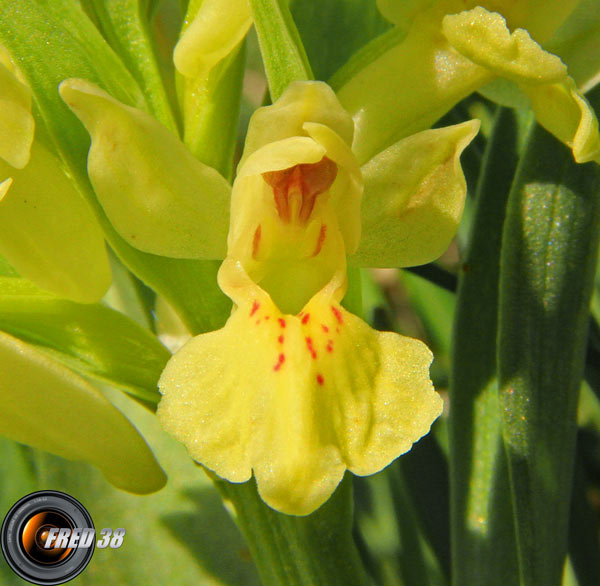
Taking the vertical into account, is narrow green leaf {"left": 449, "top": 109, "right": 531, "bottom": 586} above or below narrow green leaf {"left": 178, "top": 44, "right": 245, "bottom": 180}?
below

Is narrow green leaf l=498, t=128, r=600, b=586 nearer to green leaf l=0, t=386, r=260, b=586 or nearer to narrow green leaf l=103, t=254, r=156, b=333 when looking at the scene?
green leaf l=0, t=386, r=260, b=586

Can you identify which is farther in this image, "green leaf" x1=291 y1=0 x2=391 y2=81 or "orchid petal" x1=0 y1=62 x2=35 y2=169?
"green leaf" x1=291 y1=0 x2=391 y2=81

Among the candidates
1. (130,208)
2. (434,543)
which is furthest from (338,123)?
(434,543)

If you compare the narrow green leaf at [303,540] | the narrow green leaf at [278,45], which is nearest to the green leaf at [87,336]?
the narrow green leaf at [303,540]

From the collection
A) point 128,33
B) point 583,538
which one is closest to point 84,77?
point 128,33

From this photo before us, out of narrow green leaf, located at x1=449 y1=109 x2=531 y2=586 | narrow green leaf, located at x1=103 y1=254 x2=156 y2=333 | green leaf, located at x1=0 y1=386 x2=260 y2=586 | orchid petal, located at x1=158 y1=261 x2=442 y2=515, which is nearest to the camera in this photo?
orchid petal, located at x1=158 y1=261 x2=442 y2=515

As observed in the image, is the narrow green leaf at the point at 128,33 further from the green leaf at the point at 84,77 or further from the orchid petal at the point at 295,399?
the orchid petal at the point at 295,399

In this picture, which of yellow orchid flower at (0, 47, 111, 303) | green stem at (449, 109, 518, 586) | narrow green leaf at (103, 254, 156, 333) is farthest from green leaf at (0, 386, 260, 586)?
yellow orchid flower at (0, 47, 111, 303)

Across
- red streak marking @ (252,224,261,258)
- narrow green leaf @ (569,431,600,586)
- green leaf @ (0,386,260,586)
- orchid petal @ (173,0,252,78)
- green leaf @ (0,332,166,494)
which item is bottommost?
narrow green leaf @ (569,431,600,586)

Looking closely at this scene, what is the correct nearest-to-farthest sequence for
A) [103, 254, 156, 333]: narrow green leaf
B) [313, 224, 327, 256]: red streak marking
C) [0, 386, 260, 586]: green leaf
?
[313, 224, 327, 256]: red streak marking, [0, 386, 260, 586]: green leaf, [103, 254, 156, 333]: narrow green leaf
